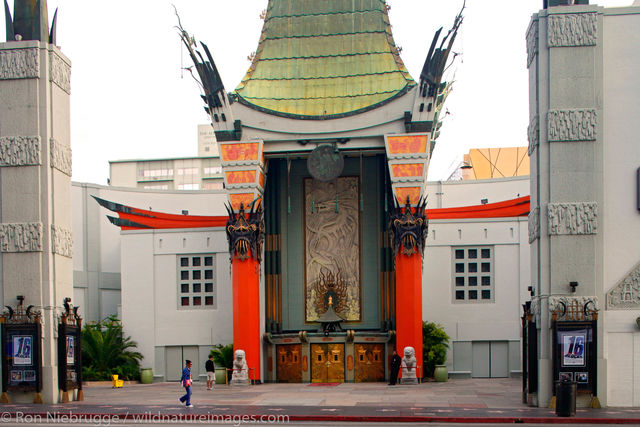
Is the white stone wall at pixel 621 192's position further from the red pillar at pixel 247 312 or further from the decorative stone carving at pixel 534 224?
the red pillar at pixel 247 312

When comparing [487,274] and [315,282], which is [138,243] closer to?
[315,282]

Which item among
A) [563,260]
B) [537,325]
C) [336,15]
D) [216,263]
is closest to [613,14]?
[563,260]

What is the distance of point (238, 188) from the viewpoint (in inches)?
1692

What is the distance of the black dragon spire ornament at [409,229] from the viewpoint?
4212 centimetres

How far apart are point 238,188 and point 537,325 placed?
18.4 metres

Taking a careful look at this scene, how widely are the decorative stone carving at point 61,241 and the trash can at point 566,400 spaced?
55.8 ft

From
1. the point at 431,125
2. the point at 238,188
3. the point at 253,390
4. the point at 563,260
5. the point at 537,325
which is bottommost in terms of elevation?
the point at 253,390

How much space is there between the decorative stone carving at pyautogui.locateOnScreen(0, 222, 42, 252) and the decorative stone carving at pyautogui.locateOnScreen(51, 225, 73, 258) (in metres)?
0.48

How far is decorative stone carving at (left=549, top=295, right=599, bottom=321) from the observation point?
27594mm

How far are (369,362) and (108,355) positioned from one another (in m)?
13.1

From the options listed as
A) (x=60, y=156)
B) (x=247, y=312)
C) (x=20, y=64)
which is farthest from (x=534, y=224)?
(x=20, y=64)

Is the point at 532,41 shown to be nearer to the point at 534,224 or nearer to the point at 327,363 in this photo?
the point at 534,224

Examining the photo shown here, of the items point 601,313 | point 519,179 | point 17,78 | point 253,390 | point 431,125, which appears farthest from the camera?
point 519,179

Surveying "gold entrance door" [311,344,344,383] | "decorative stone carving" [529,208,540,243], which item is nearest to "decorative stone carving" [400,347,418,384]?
"gold entrance door" [311,344,344,383]
